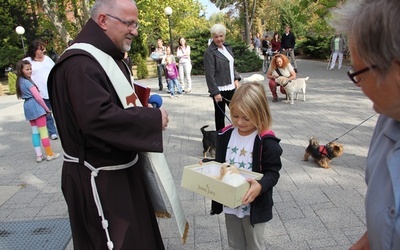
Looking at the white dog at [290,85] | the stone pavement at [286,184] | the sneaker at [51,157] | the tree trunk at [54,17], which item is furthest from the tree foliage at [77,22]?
the sneaker at [51,157]

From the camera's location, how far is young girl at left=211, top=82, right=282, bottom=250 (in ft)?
6.75

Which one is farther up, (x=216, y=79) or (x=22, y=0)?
(x=22, y=0)

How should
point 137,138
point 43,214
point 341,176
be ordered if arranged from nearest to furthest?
point 137,138
point 43,214
point 341,176

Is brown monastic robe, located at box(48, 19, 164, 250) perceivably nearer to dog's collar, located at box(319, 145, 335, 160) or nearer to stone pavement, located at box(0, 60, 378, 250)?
stone pavement, located at box(0, 60, 378, 250)

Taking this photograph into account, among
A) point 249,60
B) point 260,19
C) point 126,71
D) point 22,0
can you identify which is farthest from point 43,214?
point 260,19

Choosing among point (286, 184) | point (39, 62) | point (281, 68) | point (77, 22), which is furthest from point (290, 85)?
point (77, 22)

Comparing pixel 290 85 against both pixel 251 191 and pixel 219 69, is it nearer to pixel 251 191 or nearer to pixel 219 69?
pixel 219 69

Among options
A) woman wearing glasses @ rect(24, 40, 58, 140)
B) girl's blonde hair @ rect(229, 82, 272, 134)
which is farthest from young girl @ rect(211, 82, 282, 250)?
woman wearing glasses @ rect(24, 40, 58, 140)

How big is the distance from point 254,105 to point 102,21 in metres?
1.05

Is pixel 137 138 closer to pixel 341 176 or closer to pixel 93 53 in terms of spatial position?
pixel 93 53

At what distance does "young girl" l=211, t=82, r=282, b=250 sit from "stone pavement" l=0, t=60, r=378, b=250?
91 cm

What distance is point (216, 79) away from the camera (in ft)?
17.5

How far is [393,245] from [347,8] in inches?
30.1

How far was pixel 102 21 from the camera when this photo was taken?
1.87 metres
